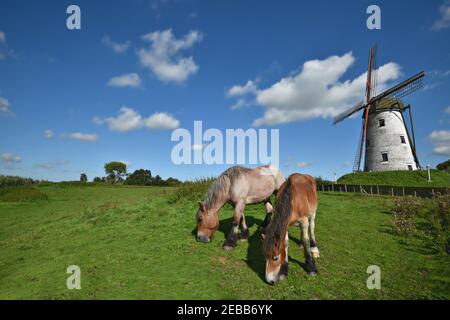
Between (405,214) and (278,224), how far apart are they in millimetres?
9757

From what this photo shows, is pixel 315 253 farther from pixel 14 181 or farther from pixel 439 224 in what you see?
pixel 14 181

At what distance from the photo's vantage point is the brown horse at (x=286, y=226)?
17.5 feet

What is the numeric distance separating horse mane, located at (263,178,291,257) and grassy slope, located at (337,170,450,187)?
32.5 m

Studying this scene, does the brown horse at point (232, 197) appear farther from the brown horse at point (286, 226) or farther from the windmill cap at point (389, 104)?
the windmill cap at point (389, 104)

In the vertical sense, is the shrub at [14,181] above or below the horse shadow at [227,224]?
above

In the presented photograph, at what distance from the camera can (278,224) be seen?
5.52 metres

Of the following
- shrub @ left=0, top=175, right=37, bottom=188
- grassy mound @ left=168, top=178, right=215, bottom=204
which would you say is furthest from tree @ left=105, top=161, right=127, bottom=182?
grassy mound @ left=168, top=178, right=215, bottom=204

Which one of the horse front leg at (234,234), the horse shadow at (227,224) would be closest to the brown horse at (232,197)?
the horse front leg at (234,234)

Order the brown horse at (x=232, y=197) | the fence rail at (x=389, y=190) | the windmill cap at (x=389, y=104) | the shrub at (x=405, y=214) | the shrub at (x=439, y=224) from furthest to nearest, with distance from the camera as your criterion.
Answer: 1. the windmill cap at (x=389, y=104)
2. the fence rail at (x=389, y=190)
3. the shrub at (x=405, y=214)
4. the shrub at (x=439, y=224)
5. the brown horse at (x=232, y=197)

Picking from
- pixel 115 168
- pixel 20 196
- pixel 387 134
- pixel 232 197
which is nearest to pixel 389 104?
pixel 387 134

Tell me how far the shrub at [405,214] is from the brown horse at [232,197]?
603 centimetres

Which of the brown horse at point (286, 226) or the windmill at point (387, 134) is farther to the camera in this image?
the windmill at point (387, 134)
